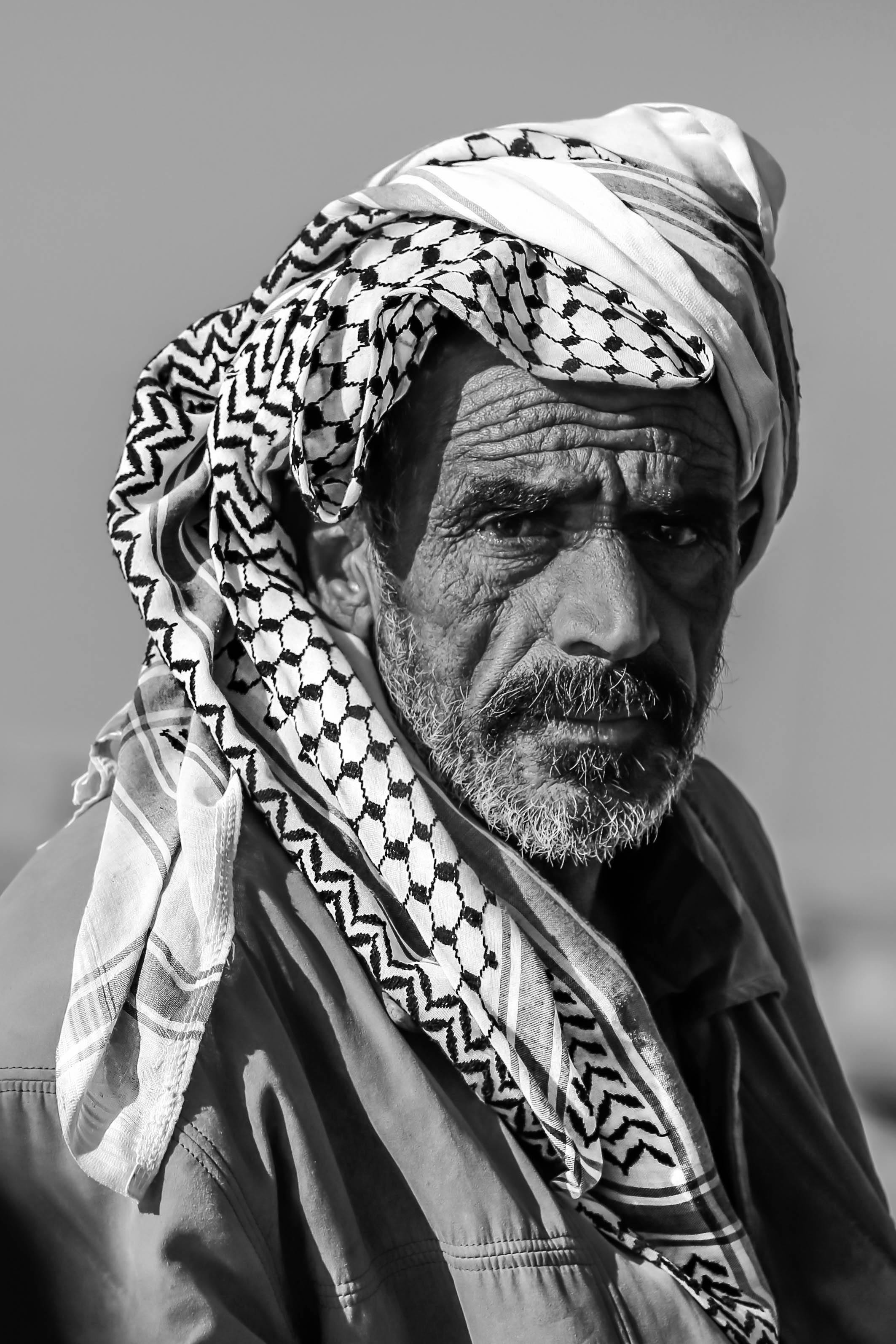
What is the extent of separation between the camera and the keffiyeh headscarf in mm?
1748

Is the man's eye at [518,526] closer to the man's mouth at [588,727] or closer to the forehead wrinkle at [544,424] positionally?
the forehead wrinkle at [544,424]

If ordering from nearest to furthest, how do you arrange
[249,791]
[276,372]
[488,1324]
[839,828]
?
1. [488,1324]
2. [249,791]
3. [276,372]
4. [839,828]

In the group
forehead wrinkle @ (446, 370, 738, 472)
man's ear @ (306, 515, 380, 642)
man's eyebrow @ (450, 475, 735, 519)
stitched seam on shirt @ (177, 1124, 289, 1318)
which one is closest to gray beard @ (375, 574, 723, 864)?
man's ear @ (306, 515, 380, 642)

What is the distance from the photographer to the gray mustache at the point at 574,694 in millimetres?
2014

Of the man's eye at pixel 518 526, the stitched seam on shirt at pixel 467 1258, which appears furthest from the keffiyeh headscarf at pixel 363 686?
the man's eye at pixel 518 526

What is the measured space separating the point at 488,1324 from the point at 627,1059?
1.33 ft

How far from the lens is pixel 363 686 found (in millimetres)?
1939

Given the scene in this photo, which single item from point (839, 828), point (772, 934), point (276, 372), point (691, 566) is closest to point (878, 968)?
point (839, 828)

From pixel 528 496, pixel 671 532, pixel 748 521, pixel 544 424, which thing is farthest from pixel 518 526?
pixel 748 521

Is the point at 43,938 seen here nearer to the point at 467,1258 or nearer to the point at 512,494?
the point at 467,1258

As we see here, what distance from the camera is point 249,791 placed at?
1.87 m

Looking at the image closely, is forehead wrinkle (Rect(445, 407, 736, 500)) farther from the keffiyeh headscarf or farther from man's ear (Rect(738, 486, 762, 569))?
man's ear (Rect(738, 486, 762, 569))

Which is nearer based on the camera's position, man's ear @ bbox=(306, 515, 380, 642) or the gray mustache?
the gray mustache

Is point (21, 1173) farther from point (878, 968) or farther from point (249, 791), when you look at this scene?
point (878, 968)
